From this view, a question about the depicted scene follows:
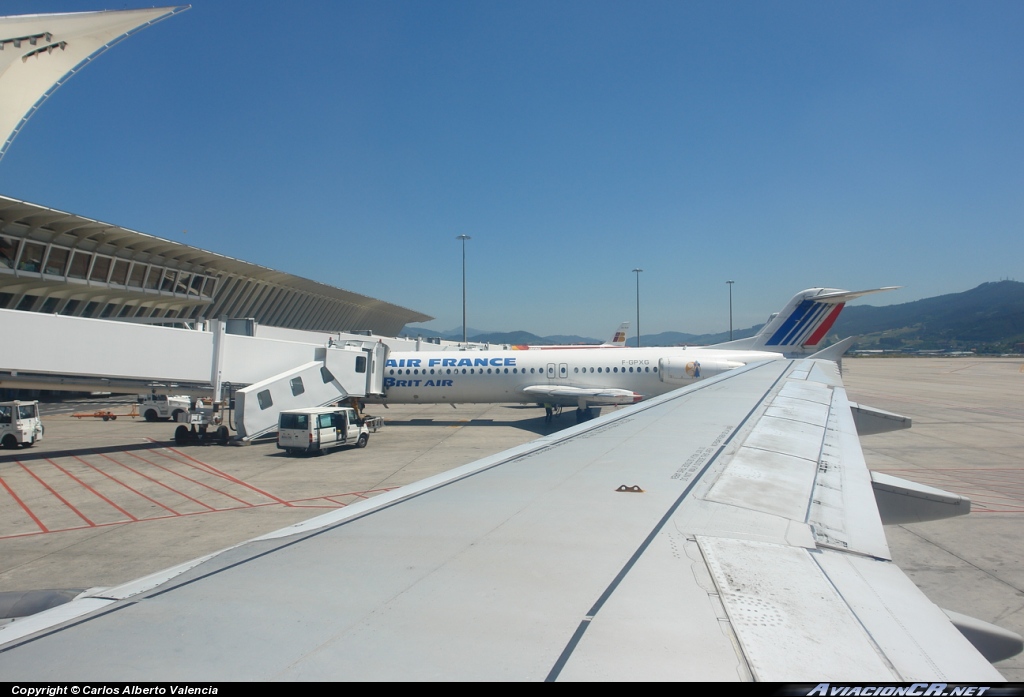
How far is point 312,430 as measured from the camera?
59.8 feet

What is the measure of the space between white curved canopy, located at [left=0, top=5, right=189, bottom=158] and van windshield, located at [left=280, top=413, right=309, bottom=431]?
22.4 m

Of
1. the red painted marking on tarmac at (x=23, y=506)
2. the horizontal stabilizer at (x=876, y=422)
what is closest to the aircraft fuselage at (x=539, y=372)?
the red painted marking on tarmac at (x=23, y=506)

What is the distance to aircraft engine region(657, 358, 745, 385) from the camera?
24.7 meters

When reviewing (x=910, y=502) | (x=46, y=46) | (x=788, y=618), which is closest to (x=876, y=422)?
(x=910, y=502)

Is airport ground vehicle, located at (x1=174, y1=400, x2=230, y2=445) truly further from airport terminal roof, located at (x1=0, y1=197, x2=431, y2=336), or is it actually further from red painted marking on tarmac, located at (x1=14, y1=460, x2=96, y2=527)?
red painted marking on tarmac, located at (x1=14, y1=460, x2=96, y2=527)

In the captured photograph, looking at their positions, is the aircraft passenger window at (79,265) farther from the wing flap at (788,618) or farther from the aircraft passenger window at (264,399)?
the wing flap at (788,618)

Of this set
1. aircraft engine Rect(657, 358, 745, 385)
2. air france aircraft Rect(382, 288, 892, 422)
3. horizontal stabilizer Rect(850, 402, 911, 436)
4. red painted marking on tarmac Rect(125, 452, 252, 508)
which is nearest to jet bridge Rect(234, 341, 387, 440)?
air france aircraft Rect(382, 288, 892, 422)

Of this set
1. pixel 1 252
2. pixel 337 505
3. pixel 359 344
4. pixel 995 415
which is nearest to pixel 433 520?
pixel 337 505

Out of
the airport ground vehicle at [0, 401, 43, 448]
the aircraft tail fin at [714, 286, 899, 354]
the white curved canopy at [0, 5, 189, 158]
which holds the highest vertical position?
the white curved canopy at [0, 5, 189, 158]

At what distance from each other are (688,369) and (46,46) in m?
33.0

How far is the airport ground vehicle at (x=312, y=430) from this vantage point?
1827cm

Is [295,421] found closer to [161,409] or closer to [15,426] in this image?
[15,426]

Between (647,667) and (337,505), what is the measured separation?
11383 millimetres
